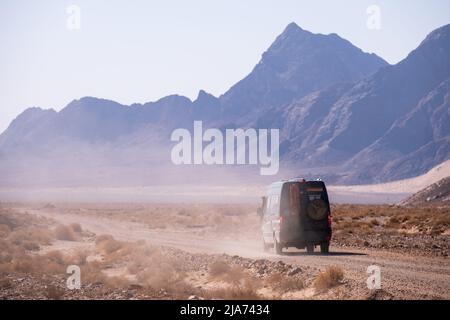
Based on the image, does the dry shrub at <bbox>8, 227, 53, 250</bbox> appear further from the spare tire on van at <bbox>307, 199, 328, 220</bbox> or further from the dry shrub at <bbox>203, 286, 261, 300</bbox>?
the dry shrub at <bbox>203, 286, 261, 300</bbox>


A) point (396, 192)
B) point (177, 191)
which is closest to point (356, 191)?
point (396, 192)

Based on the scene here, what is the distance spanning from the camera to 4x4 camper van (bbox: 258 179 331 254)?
24375 mm

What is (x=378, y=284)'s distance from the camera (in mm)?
15977

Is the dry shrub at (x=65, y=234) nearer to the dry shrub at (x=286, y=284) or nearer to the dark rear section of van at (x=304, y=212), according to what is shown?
the dark rear section of van at (x=304, y=212)

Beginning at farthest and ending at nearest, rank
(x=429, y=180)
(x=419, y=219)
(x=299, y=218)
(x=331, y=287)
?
(x=429, y=180) → (x=419, y=219) → (x=299, y=218) → (x=331, y=287)

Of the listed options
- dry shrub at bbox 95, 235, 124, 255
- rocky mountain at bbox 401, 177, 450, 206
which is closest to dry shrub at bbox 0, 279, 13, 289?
dry shrub at bbox 95, 235, 124, 255

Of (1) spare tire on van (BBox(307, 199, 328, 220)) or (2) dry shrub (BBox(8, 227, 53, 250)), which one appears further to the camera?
A: (2) dry shrub (BBox(8, 227, 53, 250))

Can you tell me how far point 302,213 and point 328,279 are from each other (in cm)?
787

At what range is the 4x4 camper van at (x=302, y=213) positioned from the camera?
24375 millimetres

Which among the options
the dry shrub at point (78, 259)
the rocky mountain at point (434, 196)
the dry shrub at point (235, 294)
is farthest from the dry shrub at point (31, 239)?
the rocky mountain at point (434, 196)

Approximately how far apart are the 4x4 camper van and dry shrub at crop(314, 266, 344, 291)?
7522 mm

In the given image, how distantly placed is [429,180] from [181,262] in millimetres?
156388

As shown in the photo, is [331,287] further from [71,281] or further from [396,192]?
[396,192]

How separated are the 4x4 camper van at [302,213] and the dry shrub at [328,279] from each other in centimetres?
752
